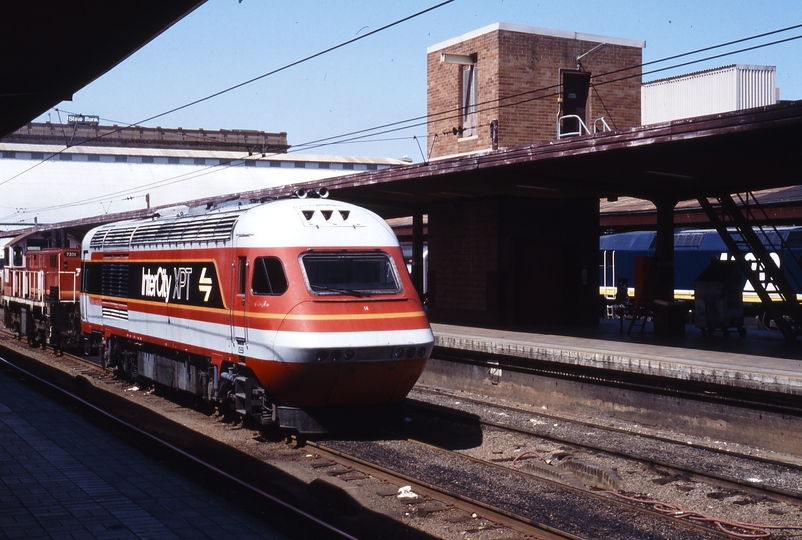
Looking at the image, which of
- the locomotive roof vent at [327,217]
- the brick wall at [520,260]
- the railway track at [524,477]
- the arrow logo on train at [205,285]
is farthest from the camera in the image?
the brick wall at [520,260]

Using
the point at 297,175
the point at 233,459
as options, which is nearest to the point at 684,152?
the point at 233,459

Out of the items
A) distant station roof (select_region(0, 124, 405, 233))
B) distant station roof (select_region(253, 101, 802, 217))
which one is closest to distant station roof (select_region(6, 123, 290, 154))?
distant station roof (select_region(0, 124, 405, 233))

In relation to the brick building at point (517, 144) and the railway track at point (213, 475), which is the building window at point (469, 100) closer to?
the brick building at point (517, 144)

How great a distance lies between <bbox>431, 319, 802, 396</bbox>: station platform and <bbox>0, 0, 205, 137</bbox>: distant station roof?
9065mm

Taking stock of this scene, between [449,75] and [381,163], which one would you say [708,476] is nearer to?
[449,75]

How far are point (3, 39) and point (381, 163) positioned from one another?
76.5m

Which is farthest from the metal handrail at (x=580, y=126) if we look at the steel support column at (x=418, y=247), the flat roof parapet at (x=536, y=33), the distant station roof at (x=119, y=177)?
the distant station roof at (x=119, y=177)

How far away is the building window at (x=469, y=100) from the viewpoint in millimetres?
28859

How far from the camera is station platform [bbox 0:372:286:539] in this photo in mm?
7815

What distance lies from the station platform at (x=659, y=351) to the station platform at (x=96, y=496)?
7.52 m

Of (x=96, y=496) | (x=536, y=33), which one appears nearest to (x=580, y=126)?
(x=536, y=33)

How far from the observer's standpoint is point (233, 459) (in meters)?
11.5

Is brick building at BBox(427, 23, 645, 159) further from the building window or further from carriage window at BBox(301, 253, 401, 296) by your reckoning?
carriage window at BBox(301, 253, 401, 296)

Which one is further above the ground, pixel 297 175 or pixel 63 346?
pixel 297 175
